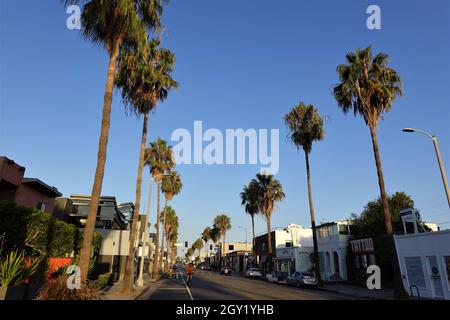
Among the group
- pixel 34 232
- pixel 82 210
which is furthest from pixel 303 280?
pixel 34 232

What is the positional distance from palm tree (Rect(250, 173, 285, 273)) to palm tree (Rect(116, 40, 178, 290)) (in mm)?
29984

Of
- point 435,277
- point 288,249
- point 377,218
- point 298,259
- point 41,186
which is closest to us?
point 435,277

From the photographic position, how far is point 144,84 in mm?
23469

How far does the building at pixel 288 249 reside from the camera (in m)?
50.2

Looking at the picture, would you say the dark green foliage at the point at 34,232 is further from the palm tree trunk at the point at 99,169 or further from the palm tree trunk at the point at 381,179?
the palm tree trunk at the point at 381,179

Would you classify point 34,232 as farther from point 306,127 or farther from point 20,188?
point 306,127

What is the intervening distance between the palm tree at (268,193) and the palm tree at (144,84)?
2998 centimetres

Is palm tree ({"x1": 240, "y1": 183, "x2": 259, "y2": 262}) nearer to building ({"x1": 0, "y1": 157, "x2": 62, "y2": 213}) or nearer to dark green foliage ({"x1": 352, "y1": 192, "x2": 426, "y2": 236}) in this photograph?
dark green foliage ({"x1": 352, "y1": 192, "x2": 426, "y2": 236})

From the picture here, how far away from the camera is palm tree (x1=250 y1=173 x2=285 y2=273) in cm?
5222

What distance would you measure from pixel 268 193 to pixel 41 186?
112ft

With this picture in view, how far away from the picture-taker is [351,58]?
86.4ft

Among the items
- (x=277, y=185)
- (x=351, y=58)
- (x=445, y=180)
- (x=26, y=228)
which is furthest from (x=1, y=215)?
(x=277, y=185)
